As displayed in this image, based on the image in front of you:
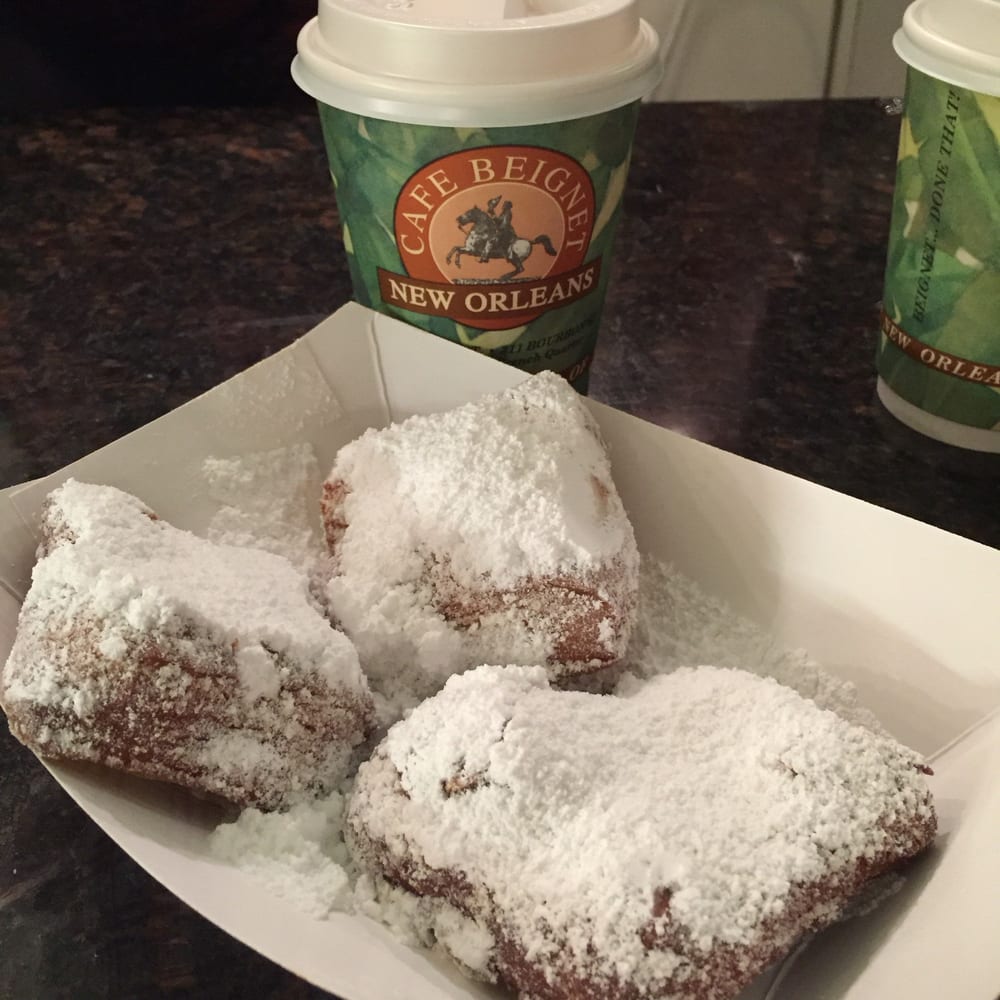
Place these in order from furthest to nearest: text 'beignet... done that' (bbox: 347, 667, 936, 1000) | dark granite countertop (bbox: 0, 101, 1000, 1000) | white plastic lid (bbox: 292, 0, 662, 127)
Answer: white plastic lid (bbox: 292, 0, 662, 127) → dark granite countertop (bbox: 0, 101, 1000, 1000) → text 'beignet... done that' (bbox: 347, 667, 936, 1000)

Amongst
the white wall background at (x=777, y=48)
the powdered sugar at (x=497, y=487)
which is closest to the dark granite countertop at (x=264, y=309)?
the powdered sugar at (x=497, y=487)

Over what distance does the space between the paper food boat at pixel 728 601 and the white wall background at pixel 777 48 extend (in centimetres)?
144

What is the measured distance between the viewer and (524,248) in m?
0.81

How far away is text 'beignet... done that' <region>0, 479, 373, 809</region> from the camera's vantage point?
57 cm

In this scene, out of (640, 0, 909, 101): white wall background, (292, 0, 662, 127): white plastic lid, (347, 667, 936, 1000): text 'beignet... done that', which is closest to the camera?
(347, 667, 936, 1000): text 'beignet... done that'

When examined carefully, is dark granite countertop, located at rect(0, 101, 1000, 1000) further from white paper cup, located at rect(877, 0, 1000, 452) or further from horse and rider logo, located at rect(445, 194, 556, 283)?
horse and rider logo, located at rect(445, 194, 556, 283)

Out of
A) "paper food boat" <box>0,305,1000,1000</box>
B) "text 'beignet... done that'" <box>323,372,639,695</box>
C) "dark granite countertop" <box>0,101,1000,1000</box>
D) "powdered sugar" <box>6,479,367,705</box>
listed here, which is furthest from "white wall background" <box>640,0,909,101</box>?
"powdered sugar" <box>6,479,367,705</box>

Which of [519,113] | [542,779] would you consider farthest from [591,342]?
[542,779]

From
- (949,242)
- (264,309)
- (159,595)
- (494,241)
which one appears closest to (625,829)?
(159,595)

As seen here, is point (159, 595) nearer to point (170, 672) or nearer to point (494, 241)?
point (170, 672)

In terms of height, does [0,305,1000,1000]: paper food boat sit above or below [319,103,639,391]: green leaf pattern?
below

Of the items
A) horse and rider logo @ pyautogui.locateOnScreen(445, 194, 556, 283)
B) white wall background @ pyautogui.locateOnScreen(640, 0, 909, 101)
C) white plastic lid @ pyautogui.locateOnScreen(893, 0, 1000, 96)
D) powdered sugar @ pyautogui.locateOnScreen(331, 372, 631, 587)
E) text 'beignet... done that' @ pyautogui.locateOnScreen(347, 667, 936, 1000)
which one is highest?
white plastic lid @ pyautogui.locateOnScreen(893, 0, 1000, 96)

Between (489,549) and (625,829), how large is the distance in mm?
239

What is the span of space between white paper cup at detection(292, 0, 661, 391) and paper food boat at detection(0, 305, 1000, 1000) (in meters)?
0.06
